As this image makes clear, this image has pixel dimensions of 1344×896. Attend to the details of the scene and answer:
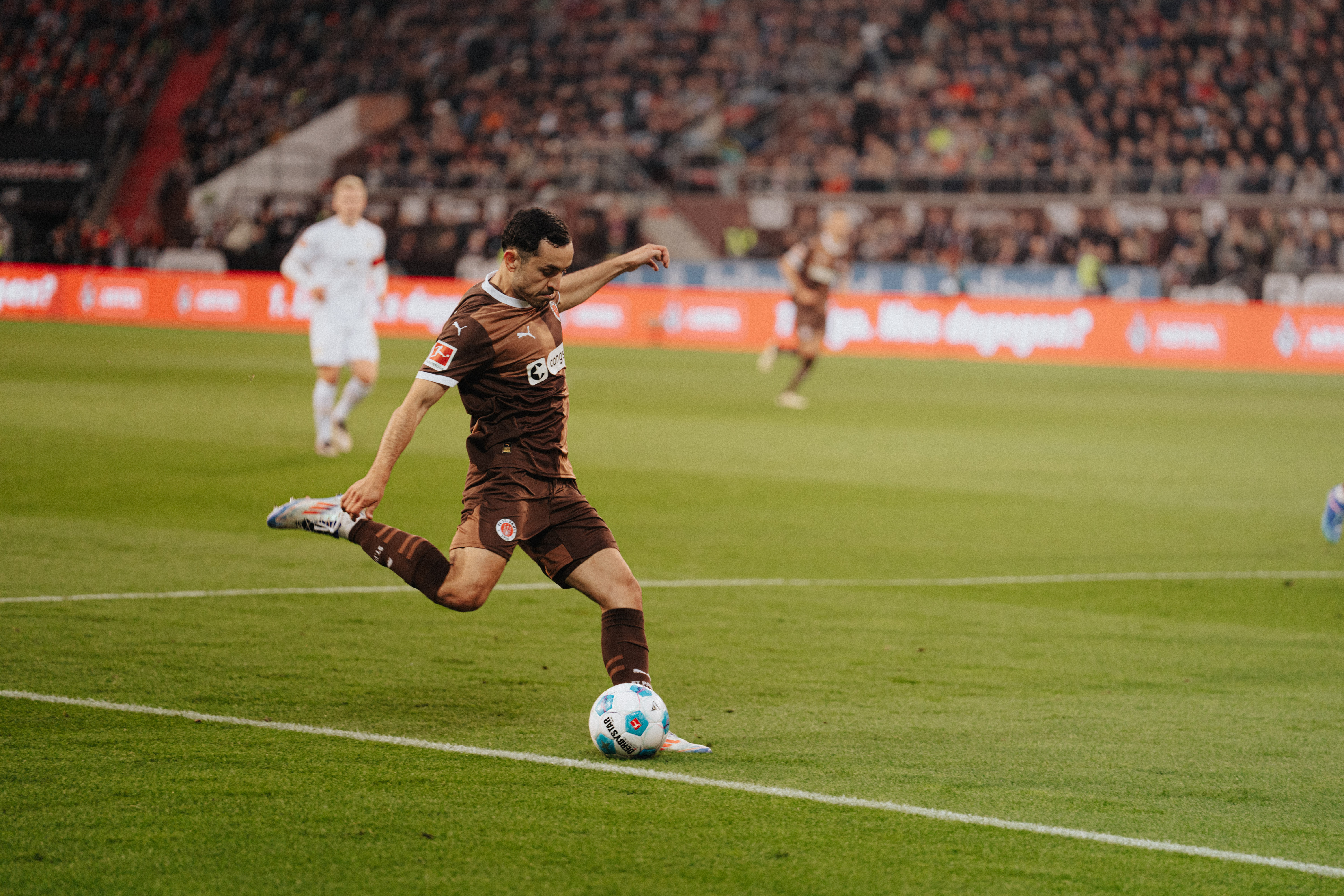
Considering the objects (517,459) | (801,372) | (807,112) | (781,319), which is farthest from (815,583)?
(807,112)

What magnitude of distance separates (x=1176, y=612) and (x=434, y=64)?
39.7m

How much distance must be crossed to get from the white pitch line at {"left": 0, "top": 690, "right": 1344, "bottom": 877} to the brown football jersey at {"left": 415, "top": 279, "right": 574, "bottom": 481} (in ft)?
3.30

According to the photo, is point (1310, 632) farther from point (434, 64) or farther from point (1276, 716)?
point (434, 64)

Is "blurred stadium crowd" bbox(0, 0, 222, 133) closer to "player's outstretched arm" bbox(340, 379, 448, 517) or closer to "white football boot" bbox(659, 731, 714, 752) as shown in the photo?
"player's outstretched arm" bbox(340, 379, 448, 517)

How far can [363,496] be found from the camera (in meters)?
5.45

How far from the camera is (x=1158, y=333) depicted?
29.6 m

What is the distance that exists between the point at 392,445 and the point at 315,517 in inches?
32.1

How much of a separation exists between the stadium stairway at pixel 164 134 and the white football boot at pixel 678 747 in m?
42.5

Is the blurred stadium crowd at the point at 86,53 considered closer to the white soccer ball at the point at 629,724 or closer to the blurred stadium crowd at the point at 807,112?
the blurred stadium crowd at the point at 807,112

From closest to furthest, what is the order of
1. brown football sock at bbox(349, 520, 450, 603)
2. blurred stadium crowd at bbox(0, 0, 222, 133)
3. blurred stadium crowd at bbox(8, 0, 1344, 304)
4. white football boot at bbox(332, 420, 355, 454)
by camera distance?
brown football sock at bbox(349, 520, 450, 603)
white football boot at bbox(332, 420, 355, 454)
blurred stadium crowd at bbox(8, 0, 1344, 304)
blurred stadium crowd at bbox(0, 0, 222, 133)

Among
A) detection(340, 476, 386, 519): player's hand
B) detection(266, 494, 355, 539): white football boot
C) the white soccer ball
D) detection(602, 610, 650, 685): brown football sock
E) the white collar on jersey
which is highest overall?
the white collar on jersey

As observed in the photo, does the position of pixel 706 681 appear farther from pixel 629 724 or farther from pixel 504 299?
pixel 504 299

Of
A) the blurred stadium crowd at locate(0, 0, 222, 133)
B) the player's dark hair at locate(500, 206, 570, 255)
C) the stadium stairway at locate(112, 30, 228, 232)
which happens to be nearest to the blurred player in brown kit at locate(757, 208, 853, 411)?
the player's dark hair at locate(500, 206, 570, 255)

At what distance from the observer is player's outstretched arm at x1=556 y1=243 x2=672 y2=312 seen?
620 cm
